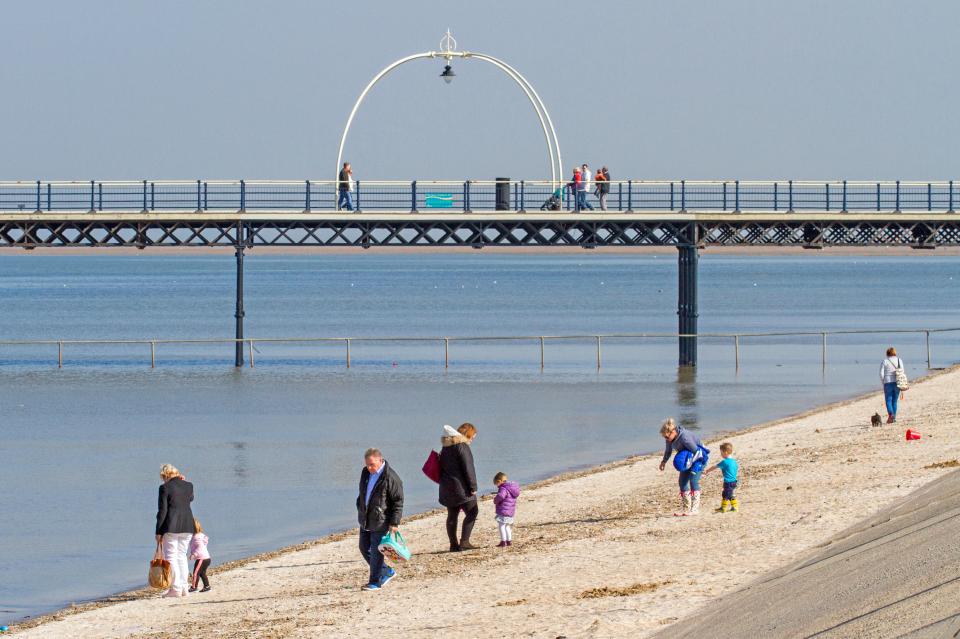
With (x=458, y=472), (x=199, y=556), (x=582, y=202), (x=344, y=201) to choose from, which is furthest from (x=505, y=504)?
(x=582, y=202)

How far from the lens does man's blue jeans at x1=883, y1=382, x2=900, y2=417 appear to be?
2711cm

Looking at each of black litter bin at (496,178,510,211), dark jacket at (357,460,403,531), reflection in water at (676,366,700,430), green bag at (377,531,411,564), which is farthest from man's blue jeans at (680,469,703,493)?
black litter bin at (496,178,510,211)

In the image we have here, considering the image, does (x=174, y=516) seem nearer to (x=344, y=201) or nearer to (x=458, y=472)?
(x=458, y=472)

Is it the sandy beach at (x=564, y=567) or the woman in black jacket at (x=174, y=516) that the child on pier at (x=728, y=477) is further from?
the woman in black jacket at (x=174, y=516)

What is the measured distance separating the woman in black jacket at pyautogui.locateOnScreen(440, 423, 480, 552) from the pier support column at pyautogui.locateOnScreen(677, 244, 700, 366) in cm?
3370

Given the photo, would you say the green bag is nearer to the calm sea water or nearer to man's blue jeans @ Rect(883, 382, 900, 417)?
the calm sea water

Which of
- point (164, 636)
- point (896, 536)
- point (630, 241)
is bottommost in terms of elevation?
point (164, 636)

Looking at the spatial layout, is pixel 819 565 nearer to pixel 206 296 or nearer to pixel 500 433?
pixel 500 433

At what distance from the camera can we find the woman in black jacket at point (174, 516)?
15086mm

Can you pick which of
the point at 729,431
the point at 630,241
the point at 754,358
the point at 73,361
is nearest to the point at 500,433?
the point at 729,431

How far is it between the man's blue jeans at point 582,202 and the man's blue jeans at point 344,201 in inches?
302

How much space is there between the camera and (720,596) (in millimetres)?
13250

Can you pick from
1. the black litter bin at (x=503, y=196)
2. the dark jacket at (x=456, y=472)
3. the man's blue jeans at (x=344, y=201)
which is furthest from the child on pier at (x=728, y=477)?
the man's blue jeans at (x=344, y=201)

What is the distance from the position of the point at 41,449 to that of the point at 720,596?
850 inches
